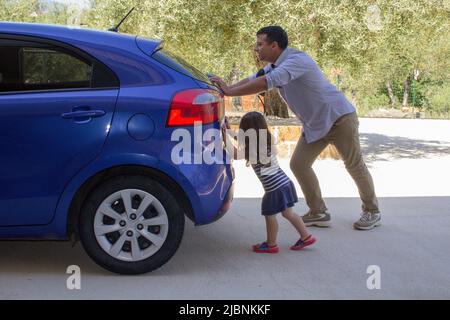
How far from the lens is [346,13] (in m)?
10.8

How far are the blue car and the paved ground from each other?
31 centimetres

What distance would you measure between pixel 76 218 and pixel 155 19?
24.8 feet

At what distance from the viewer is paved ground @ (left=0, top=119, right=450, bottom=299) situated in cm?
425

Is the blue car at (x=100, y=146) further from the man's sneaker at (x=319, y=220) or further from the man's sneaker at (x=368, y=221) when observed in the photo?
the man's sneaker at (x=368, y=221)

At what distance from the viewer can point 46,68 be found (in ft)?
14.5

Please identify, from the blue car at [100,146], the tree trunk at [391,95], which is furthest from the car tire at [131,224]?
the tree trunk at [391,95]

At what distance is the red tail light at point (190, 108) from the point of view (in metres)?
4.36

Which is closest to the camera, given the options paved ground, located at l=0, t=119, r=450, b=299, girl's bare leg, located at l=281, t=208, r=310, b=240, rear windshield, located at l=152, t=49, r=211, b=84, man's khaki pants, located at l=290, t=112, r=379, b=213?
paved ground, located at l=0, t=119, r=450, b=299

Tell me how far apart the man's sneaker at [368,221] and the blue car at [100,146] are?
2089mm

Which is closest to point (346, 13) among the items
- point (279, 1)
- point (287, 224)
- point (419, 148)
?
point (279, 1)

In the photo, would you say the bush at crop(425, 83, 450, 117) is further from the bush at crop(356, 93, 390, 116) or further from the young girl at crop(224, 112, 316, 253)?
the young girl at crop(224, 112, 316, 253)

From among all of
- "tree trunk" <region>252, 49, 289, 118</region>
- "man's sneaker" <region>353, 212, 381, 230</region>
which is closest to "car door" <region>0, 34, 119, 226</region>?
"man's sneaker" <region>353, 212, 381, 230</region>

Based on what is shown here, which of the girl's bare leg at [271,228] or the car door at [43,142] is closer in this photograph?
the car door at [43,142]
